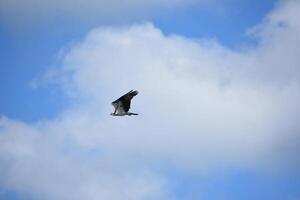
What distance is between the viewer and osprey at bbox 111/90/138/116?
174 meters

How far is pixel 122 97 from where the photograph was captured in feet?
576

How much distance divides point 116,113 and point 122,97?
4169 mm

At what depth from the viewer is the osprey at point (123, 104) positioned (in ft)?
572

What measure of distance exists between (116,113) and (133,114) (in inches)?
87.5

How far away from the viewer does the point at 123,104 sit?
177 meters

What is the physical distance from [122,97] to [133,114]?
3.63 m

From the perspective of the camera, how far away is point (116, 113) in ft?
588

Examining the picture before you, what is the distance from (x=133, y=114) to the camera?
585 feet
